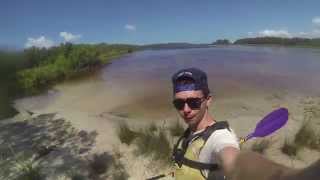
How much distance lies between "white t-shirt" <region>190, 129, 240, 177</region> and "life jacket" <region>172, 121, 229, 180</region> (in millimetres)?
35

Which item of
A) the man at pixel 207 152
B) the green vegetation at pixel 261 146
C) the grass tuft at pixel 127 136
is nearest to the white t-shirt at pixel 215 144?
the man at pixel 207 152

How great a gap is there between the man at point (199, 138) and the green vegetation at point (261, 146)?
512 centimetres

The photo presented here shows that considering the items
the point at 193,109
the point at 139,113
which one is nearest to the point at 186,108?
the point at 193,109

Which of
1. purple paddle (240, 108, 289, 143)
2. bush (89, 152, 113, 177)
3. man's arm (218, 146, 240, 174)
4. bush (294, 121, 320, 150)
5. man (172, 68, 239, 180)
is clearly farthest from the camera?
bush (294, 121, 320, 150)

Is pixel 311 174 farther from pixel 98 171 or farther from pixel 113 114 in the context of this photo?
pixel 113 114

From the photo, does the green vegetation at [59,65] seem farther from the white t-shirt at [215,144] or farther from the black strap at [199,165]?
the white t-shirt at [215,144]

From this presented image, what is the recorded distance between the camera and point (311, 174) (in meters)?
1.10

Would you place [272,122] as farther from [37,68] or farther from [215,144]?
[37,68]

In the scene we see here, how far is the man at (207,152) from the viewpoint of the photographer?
1.36 metres

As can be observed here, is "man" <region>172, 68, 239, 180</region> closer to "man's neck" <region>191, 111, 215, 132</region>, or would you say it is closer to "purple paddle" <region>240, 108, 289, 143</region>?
"man's neck" <region>191, 111, 215, 132</region>

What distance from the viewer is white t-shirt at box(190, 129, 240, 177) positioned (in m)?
2.19

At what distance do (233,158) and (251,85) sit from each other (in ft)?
62.6

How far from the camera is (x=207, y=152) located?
237cm

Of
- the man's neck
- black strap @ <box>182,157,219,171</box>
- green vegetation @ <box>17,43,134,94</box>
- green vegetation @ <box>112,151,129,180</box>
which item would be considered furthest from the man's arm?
green vegetation @ <box>17,43,134,94</box>
